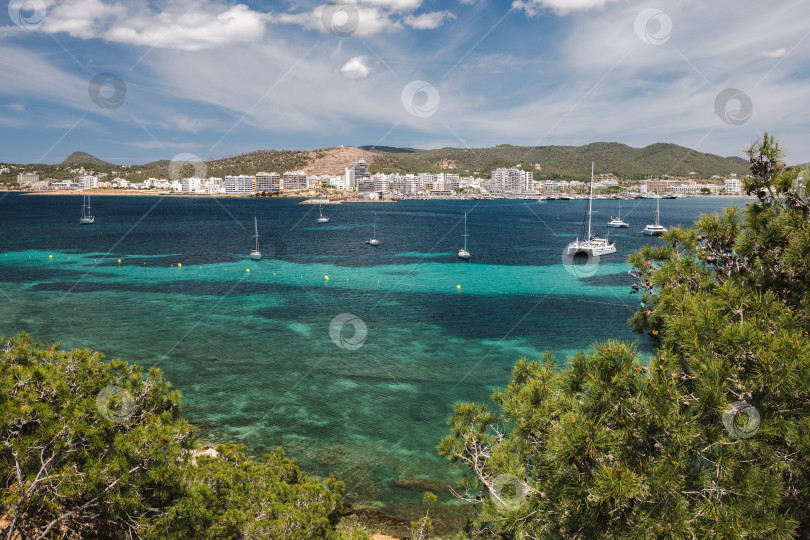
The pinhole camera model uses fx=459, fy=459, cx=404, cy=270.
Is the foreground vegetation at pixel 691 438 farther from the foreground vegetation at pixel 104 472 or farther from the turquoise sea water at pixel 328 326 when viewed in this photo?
the turquoise sea water at pixel 328 326

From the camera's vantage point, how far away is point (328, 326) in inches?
1211

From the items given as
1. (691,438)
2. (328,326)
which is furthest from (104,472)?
(328,326)

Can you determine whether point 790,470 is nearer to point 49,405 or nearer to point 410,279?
point 49,405

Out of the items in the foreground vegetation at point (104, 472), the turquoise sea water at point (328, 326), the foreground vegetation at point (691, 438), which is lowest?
the turquoise sea water at point (328, 326)

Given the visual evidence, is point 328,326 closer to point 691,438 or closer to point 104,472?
point 104,472

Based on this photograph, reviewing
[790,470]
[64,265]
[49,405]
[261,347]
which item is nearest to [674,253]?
[790,470]

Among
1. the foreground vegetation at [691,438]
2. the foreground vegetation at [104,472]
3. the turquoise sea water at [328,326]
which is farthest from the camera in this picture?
the turquoise sea water at [328,326]

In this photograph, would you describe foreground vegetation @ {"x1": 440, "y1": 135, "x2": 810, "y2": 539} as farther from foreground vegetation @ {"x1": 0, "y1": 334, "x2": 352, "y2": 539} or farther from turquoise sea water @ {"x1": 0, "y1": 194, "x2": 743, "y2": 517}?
turquoise sea water @ {"x1": 0, "y1": 194, "x2": 743, "y2": 517}

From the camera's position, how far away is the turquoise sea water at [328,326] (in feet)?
57.9

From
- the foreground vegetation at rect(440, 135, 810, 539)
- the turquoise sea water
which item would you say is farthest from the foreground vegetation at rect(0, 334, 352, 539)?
the turquoise sea water

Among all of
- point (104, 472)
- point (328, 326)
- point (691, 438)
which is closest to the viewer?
point (691, 438)

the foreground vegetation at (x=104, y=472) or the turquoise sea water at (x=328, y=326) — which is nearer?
the foreground vegetation at (x=104, y=472)

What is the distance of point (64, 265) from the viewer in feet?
164

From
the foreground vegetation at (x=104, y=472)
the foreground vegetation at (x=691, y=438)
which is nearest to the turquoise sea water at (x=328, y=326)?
the foreground vegetation at (x=104, y=472)
